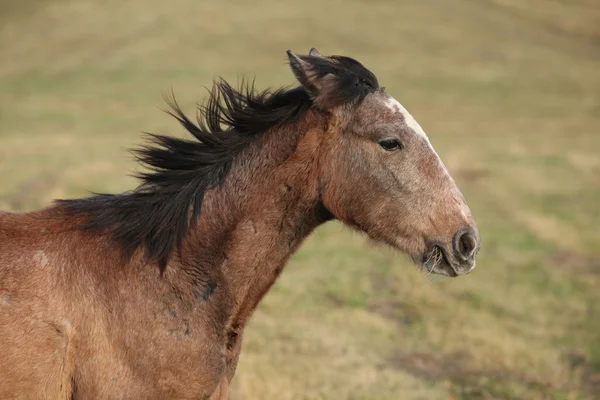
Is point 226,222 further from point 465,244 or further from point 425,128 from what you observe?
point 425,128

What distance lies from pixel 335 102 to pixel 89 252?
1856 mm

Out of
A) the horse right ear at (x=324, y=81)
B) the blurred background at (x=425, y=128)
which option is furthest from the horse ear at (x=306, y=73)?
the blurred background at (x=425, y=128)

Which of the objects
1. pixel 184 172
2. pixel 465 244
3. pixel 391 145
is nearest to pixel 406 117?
pixel 391 145

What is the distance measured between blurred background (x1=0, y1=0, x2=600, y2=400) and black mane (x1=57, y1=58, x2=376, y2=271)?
1094 mm

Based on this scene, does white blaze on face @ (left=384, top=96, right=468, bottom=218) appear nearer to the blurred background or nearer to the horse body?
the horse body

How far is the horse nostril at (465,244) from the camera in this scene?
520cm

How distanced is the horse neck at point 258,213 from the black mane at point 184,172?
0.35 ft

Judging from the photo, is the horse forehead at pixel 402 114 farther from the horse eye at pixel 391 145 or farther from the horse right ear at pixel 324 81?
the horse right ear at pixel 324 81

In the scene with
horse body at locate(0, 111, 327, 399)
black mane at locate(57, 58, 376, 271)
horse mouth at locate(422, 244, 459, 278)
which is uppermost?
black mane at locate(57, 58, 376, 271)

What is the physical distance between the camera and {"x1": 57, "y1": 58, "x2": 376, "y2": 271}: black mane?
17.4ft

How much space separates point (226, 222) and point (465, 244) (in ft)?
5.14

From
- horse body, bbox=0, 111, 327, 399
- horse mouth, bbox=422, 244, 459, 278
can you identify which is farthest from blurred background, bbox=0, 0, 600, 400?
horse body, bbox=0, 111, 327, 399

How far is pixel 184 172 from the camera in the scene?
5.48 m

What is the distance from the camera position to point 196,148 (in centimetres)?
554
